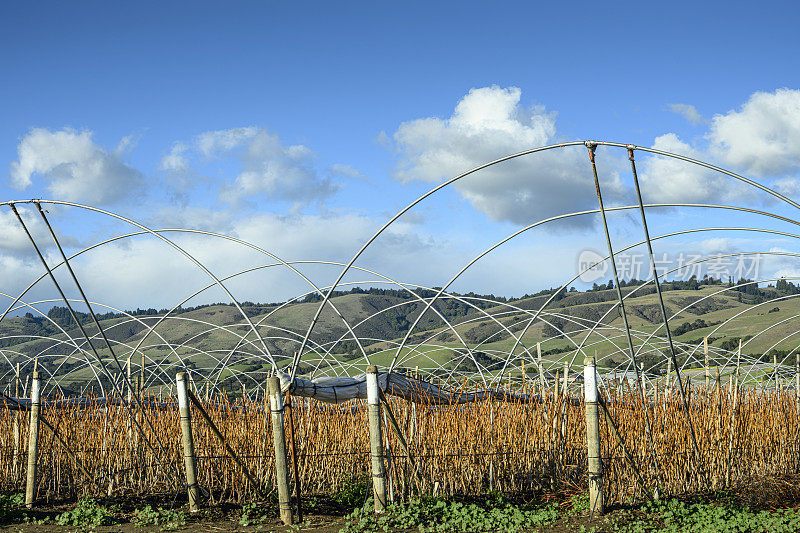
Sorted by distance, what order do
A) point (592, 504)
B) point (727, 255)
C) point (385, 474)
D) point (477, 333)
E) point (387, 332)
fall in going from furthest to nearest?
point (387, 332) < point (477, 333) < point (727, 255) < point (385, 474) < point (592, 504)

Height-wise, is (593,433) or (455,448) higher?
(593,433)

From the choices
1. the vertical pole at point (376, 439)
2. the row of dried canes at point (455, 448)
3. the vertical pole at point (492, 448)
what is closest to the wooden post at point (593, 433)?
the row of dried canes at point (455, 448)

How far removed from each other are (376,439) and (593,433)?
196 cm

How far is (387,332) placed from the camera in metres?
91.9

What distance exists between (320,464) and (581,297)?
79.1m

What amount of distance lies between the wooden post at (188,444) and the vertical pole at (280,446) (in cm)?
105

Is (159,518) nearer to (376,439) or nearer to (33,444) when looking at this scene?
(33,444)

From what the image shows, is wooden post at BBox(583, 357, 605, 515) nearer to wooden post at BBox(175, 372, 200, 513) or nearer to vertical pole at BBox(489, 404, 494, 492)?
vertical pole at BBox(489, 404, 494, 492)

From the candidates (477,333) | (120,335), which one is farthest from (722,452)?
(120,335)

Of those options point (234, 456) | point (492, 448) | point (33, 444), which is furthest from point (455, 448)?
point (33, 444)

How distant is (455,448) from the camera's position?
7.29 m

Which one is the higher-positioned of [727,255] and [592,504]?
[727,255]

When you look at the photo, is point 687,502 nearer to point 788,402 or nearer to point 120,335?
point 788,402

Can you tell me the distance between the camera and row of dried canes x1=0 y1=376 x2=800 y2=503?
7.30m
